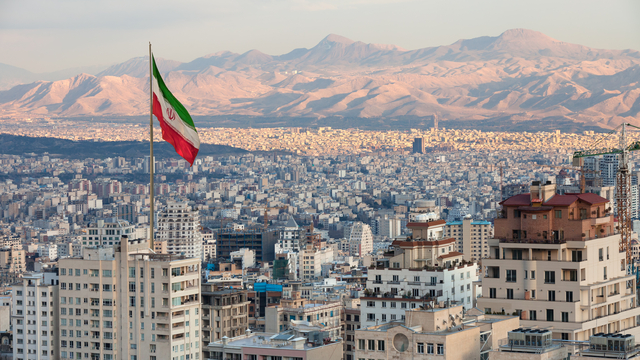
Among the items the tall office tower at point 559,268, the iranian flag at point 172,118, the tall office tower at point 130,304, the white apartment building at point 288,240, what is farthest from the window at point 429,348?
the white apartment building at point 288,240

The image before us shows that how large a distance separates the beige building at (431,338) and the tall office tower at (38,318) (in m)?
13.0

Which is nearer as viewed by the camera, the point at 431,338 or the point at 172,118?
the point at 431,338

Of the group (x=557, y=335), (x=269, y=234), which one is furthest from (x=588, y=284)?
(x=269, y=234)

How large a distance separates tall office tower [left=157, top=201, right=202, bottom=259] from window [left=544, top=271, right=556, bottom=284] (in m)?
57.0

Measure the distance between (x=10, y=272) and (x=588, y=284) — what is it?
2433 inches

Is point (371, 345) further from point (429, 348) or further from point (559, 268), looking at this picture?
point (559, 268)

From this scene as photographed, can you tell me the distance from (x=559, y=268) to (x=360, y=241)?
236 feet

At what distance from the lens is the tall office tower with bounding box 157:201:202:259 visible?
81.7 meters

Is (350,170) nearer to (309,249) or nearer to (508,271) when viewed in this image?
(309,249)

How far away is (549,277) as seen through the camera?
25.5 m

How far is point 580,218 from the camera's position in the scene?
26.2 meters

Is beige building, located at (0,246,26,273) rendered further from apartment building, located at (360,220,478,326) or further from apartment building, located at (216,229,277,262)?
apartment building, located at (360,220,478,326)

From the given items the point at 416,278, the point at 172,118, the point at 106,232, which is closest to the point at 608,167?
the point at 106,232

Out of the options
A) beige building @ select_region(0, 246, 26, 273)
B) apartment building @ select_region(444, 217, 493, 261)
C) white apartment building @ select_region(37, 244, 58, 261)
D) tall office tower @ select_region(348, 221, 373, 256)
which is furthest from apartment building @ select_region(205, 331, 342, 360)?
tall office tower @ select_region(348, 221, 373, 256)
